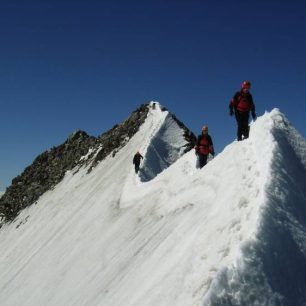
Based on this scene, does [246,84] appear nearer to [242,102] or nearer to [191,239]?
[242,102]

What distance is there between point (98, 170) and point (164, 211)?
17349mm

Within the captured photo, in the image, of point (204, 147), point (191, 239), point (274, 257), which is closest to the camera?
point (274, 257)

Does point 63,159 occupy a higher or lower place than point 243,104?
higher

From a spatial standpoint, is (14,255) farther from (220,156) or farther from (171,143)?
(220,156)

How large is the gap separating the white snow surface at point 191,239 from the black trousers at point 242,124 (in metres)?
0.35

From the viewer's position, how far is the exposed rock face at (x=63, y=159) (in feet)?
117

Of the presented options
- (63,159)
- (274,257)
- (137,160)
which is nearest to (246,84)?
(274,257)

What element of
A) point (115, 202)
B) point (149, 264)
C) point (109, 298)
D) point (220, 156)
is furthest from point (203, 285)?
point (115, 202)

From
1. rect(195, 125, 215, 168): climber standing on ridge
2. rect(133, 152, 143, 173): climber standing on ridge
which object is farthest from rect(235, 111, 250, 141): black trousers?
rect(133, 152, 143, 173): climber standing on ridge

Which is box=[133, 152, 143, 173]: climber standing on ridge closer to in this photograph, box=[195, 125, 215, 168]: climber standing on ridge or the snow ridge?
box=[195, 125, 215, 168]: climber standing on ridge

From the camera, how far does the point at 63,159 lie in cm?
4503

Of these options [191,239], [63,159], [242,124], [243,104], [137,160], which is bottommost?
[191,239]

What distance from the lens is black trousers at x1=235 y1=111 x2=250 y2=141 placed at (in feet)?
44.4

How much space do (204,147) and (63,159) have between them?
2911cm
